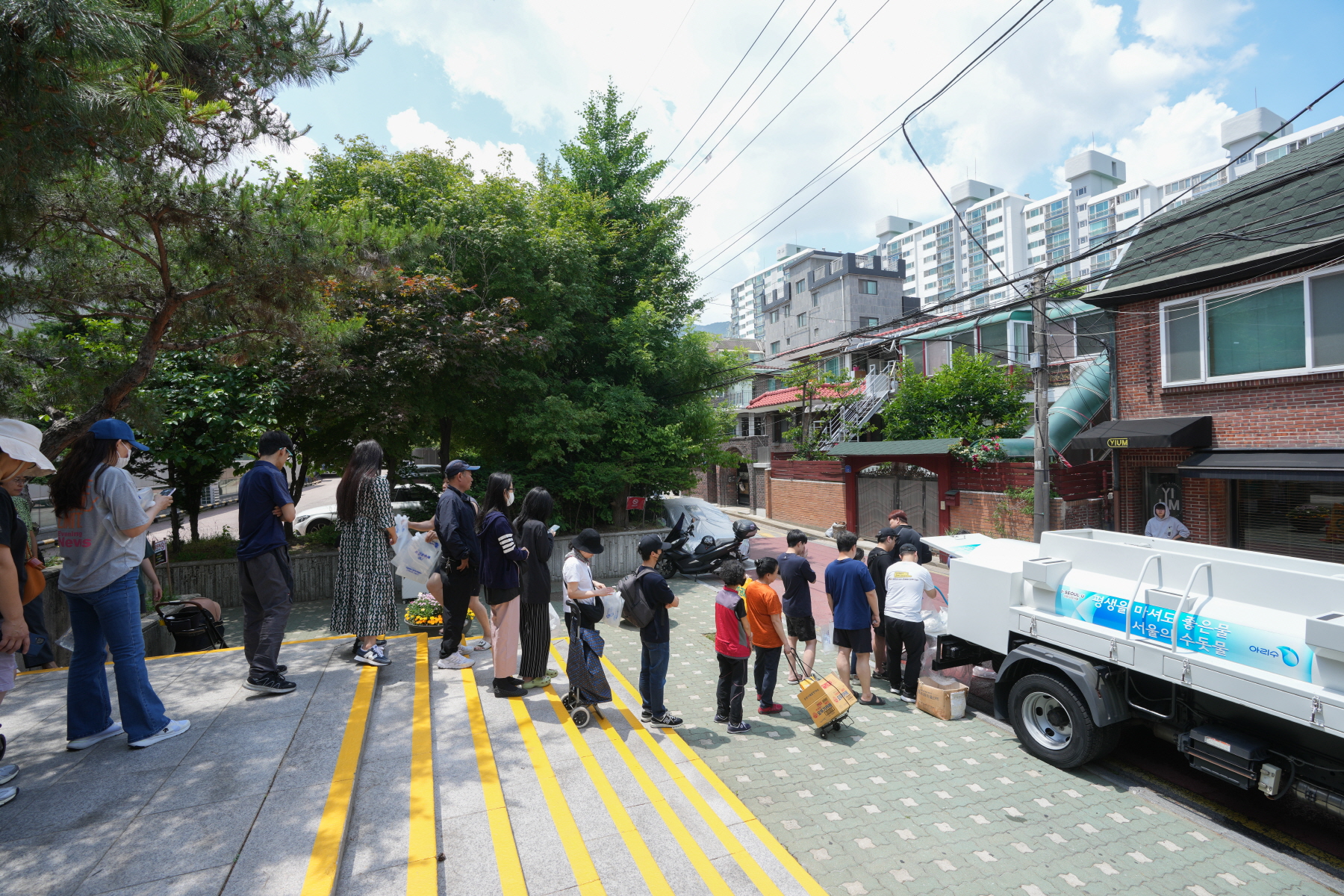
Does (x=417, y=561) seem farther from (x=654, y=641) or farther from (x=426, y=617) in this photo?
(x=654, y=641)

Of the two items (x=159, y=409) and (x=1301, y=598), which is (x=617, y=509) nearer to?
(x=159, y=409)

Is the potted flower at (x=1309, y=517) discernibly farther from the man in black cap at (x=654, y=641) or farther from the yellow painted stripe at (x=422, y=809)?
the yellow painted stripe at (x=422, y=809)

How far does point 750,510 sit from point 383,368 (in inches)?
761

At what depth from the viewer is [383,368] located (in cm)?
1080

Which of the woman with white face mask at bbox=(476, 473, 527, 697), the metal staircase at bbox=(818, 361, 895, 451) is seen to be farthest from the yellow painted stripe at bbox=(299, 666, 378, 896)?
the metal staircase at bbox=(818, 361, 895, 451)

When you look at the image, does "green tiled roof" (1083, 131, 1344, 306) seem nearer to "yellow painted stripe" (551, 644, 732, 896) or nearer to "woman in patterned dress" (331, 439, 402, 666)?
"yellow painted stripe" (551, 644, 732, 896)

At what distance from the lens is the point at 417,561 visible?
783 centimetres

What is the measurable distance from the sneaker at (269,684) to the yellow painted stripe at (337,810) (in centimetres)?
56

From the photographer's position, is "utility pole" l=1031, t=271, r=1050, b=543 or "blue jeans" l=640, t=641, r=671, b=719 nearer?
"blue jeans" l=640, t=641, r=671, b=719

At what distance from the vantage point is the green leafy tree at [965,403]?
1717 cm

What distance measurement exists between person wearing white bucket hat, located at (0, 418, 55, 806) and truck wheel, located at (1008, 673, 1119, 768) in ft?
22.6

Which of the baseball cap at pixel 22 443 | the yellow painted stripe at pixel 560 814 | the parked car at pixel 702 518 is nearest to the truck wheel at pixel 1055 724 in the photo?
the yellow painted stripe at pixel 560 814

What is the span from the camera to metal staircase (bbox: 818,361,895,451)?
21.3 meters

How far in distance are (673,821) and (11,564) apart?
3948mm
